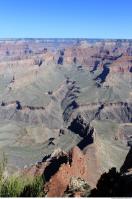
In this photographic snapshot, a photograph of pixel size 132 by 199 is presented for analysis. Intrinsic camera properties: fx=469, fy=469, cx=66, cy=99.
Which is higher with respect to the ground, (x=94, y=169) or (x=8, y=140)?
(x=94, y=169)

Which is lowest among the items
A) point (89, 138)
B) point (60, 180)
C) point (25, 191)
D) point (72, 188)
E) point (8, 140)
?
point (8, 140)

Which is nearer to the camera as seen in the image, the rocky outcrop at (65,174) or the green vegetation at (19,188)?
the green vegetation at (19,188)

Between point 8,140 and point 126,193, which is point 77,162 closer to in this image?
point 126,193

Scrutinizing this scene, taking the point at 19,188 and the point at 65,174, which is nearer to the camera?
the point at 19,188

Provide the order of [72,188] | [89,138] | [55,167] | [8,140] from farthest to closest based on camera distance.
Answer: [8,140] → [89,138] → [55,167] → [72,188]

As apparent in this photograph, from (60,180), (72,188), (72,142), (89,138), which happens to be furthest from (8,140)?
(72,188)

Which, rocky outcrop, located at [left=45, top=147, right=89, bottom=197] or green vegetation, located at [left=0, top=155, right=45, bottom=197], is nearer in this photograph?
green vegetation, located at [left=0, top=155, right=45, bottom=197]

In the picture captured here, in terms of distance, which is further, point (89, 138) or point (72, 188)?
point (89, 138)

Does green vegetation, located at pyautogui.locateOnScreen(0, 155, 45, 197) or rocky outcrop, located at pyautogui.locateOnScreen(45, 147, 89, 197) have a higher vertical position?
green vegetation, located at pyautogui.locateOnScreen(0, 155, 45, 197)

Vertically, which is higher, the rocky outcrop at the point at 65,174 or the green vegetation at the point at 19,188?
the green vegetation at the point at 19,188

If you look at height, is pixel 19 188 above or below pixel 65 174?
above

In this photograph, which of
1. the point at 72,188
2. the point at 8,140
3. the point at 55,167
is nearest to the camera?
the point at 72,188
